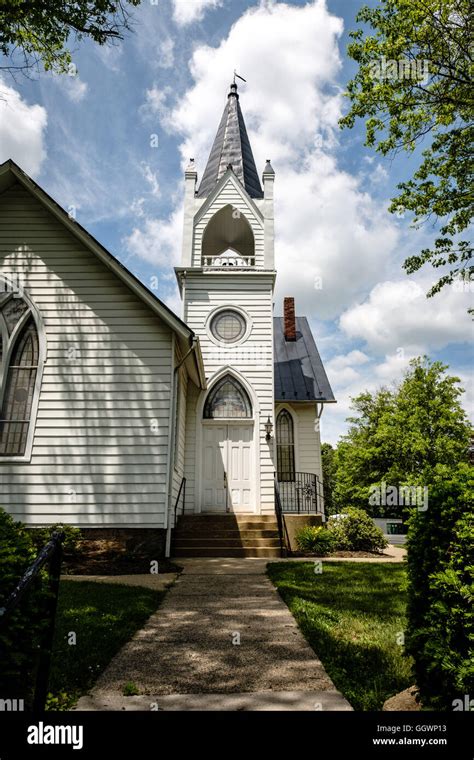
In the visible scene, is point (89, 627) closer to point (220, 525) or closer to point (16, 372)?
point (220, 525)

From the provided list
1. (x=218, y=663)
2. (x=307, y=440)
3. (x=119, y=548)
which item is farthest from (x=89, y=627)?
(x=307, y=440)

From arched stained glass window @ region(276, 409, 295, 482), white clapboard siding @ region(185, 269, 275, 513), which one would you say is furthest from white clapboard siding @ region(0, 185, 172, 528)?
arched stained glass window @ region(276, 409, 295, 482)

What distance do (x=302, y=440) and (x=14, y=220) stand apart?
11.5 m

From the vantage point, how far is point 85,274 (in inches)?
401

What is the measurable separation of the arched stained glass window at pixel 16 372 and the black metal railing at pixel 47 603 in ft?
25.2

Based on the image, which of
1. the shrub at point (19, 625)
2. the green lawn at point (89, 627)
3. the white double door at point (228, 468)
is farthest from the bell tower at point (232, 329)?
the shrub at point (19, 625)

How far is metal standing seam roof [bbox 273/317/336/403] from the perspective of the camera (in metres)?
16.4

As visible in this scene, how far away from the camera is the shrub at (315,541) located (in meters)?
10.9

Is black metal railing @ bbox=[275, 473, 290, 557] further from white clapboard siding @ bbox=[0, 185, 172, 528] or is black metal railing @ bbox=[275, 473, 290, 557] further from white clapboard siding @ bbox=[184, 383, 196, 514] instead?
white clapboard siding @ bbox=[0, 185, 172, 528]

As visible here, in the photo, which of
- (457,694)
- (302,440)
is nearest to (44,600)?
(457,694)

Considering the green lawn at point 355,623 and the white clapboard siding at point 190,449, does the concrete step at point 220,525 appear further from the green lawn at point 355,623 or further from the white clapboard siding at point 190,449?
the green lawn at point 355,623
